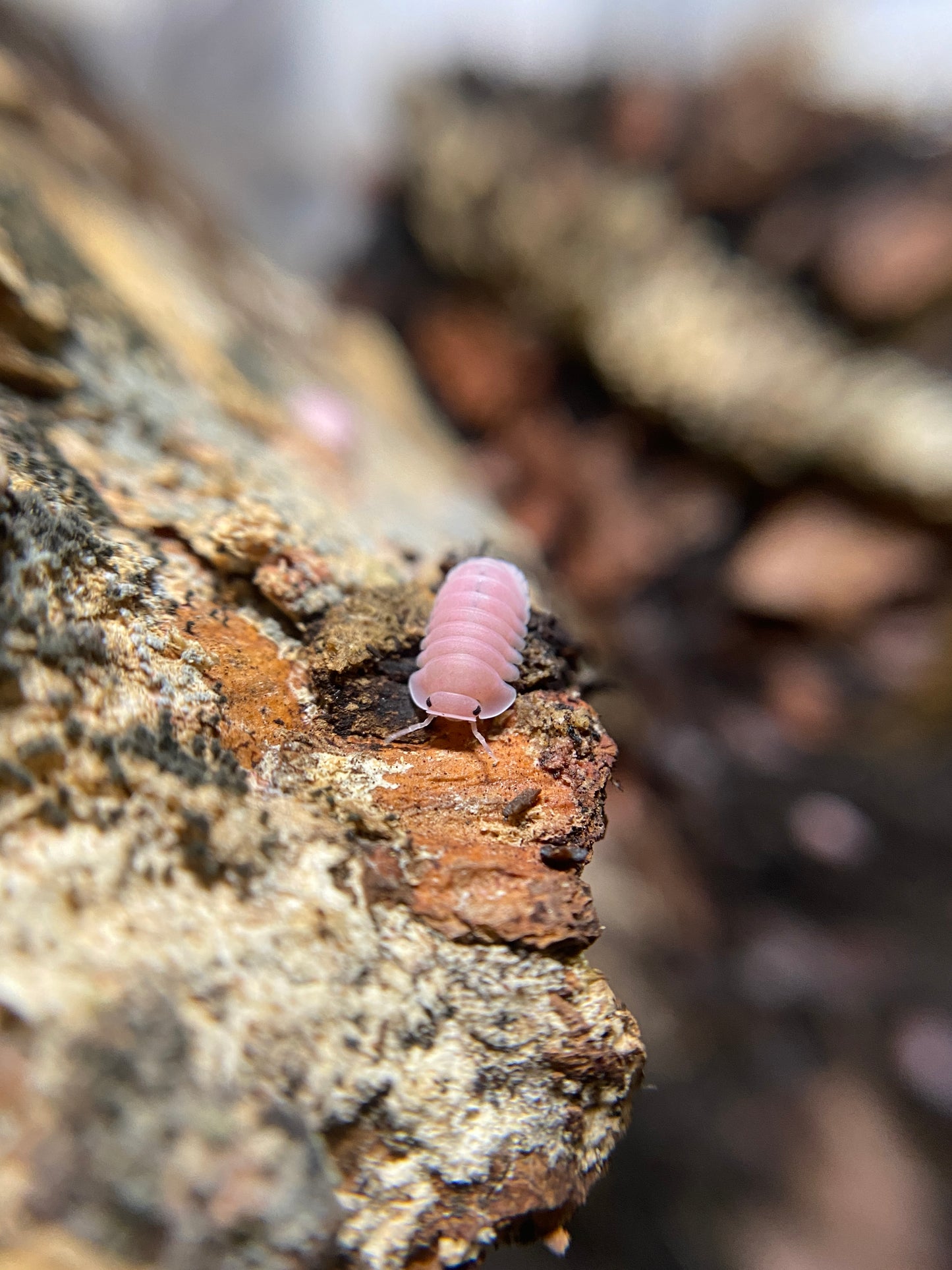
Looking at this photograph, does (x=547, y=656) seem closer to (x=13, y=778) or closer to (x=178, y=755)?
(x=178, y=755)

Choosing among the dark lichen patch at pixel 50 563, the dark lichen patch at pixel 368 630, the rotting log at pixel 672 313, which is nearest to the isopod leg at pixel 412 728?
the dark lichen patch at pixel 368 630

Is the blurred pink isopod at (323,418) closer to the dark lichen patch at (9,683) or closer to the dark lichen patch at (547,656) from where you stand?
the dark lichen patch at (547,656)

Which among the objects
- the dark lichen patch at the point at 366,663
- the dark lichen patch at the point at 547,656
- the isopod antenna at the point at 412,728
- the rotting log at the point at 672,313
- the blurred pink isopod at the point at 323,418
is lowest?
the isopod antenna at the point at 412,728

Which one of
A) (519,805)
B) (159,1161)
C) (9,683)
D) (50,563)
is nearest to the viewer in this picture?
(159,1161)

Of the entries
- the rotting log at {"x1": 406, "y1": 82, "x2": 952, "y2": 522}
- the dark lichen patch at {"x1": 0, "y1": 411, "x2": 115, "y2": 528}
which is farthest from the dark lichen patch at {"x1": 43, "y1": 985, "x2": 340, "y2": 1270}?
the rotting log at {"x1": 406, "y1": 82, "x2": 952, "y2": 522}

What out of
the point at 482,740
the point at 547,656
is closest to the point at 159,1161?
the point at 482,740

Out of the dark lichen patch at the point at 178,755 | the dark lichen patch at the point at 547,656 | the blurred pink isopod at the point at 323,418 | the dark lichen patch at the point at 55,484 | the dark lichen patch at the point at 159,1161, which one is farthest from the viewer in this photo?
the blurred pink isopod at the point at 323,418

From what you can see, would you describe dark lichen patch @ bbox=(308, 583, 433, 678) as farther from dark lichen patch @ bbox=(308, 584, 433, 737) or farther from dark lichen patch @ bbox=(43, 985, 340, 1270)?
dark lichen patch @ bbox=(43, 985, 340, 1270)
